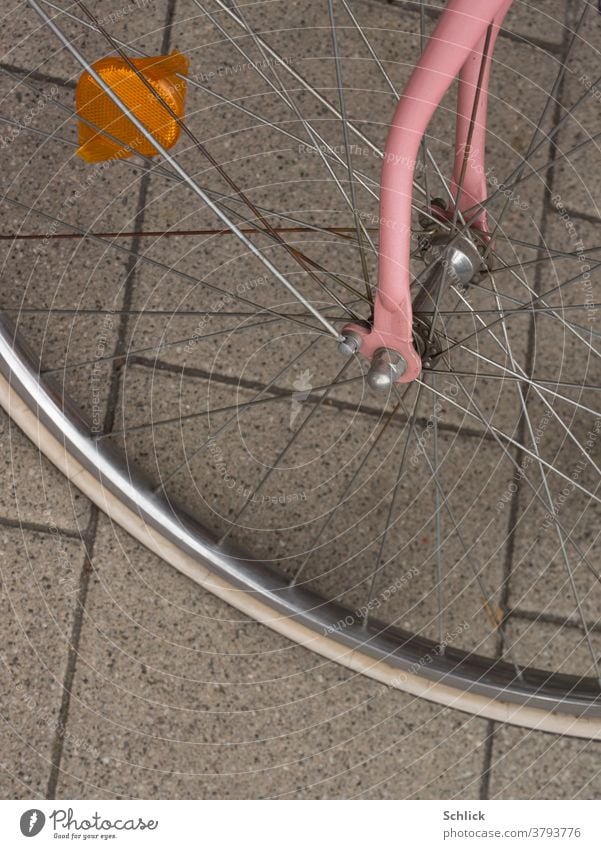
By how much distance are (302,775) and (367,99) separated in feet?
1.64

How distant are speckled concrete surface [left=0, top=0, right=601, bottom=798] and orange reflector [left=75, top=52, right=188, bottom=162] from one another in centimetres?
2

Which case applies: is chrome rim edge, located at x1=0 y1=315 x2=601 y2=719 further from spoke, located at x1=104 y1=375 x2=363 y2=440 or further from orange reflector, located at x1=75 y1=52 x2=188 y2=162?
orange reflector, located at x1=75 y1=52 x2=188 y2=162

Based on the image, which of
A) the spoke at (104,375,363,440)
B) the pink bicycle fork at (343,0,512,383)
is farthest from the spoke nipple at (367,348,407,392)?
the spoke at (104,375,363,440)

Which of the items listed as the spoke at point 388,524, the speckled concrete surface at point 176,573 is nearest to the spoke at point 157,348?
the speckled concrete surface at point 176,573

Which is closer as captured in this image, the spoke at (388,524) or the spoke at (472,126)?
the spoke at (472,126)

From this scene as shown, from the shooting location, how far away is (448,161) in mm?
677

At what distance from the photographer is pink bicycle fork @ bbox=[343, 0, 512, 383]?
346 millimetres

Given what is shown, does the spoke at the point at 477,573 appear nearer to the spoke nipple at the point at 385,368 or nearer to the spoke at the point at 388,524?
the spoke at the point at 388,524

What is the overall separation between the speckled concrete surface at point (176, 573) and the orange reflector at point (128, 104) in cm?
2

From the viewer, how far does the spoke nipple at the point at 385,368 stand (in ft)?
1.52

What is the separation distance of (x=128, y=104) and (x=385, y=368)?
0.28m

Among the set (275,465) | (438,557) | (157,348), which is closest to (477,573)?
(438,557)

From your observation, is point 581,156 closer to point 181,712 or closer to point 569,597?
point 569,597

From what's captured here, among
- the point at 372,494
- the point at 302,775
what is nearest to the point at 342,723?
the point at 302,775
